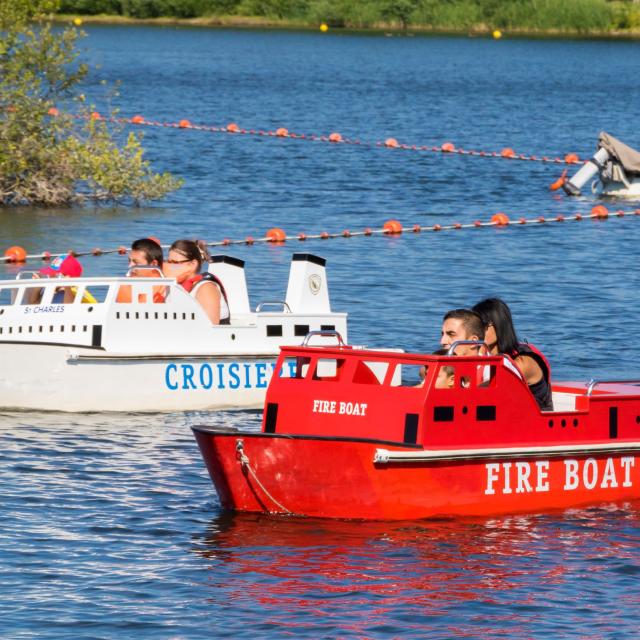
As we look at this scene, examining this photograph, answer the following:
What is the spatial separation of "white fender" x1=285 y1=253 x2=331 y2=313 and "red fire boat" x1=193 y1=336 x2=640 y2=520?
4.00 meters

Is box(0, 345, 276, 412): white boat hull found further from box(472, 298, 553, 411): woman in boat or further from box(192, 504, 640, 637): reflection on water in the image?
box(472, 298, 553, 411): woman in boat

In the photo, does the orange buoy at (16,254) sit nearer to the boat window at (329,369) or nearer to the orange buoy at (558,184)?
the boat window at (329,369)

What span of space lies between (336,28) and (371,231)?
128m

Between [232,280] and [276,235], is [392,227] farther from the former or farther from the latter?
[232,280]

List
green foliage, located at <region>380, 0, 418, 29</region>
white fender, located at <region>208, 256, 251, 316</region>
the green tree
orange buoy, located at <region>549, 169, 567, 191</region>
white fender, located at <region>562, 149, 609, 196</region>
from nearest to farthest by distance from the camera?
white fender, located at <region>208, 256, 251, 316</region> < the green tree < white fender, located at <region>562, 149, 609, 196</region> < orange buoy, located at <region>549, 169, 567, 191</region> < green foliage, located at <region>380, 0, 418, 29</region>

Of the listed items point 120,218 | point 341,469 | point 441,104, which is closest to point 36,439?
point 341,469

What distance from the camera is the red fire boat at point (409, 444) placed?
482 inches

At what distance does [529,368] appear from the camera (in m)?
12.9

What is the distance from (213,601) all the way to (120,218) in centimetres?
2148

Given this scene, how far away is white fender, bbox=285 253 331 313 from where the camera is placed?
17.1 meters

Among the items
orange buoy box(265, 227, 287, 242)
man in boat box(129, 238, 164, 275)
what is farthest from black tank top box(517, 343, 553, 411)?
orange buoy box(265, 227, 287, 242)

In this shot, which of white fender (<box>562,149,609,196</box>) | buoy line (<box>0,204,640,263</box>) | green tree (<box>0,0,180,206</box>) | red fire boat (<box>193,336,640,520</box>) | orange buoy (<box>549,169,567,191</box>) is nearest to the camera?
red fire boat (<box>193,336,640,520</box>)

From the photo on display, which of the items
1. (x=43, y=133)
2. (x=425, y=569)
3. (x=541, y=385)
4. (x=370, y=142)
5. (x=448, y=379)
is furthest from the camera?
(x=370, y=142)

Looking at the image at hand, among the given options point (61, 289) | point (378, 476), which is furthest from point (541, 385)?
point (61, 289)
